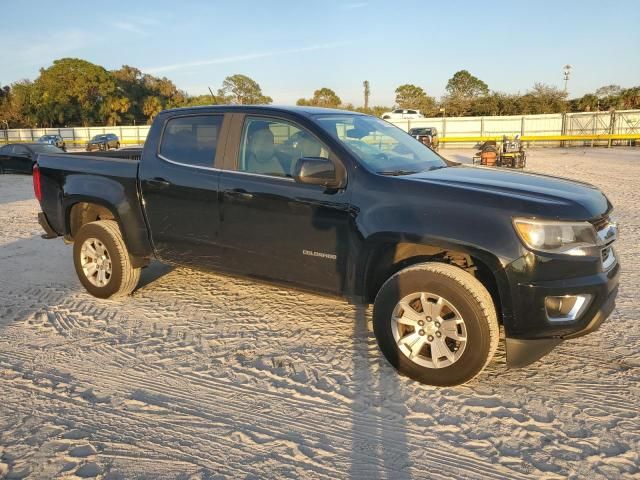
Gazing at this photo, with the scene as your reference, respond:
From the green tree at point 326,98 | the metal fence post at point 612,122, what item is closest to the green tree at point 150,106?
the green tree at point 326,98

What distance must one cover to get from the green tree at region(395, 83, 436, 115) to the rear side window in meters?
51.6

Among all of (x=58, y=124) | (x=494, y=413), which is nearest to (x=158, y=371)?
(x=494, y=413)

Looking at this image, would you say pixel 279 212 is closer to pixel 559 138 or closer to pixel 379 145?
pixel 379 145

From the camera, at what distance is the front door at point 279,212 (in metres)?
3.56

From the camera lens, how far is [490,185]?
10.8ft

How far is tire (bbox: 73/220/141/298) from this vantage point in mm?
4688

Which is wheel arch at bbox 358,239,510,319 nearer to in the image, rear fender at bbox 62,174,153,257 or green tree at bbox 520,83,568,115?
rear fender at bbox 62,174,153,257

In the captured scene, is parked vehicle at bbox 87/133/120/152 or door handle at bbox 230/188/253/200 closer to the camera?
door handle at bbox 230/188/253/200

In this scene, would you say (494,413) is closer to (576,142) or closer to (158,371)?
(158,371)

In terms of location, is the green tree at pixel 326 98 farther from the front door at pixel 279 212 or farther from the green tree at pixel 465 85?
the front door at pixel 279 212

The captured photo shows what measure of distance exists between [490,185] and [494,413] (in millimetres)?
1448

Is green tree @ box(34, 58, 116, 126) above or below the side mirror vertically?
above

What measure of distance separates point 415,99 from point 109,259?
201 feet

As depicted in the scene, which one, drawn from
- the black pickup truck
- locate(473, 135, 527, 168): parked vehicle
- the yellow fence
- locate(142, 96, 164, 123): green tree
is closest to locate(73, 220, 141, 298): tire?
the black pickup truck
